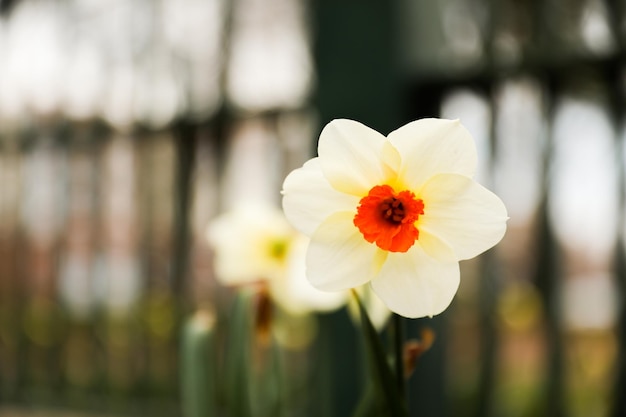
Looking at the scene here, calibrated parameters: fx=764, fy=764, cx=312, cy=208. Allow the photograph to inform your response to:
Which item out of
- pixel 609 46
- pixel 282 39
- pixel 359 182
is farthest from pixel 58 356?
pixel 359 182

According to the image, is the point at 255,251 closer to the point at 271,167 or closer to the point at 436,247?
the point at 436,247

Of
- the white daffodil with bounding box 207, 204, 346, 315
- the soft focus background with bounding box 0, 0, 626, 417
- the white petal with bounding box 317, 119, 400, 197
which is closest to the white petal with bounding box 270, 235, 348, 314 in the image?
the white daffodil with bounding box 207, 204, 346, 315

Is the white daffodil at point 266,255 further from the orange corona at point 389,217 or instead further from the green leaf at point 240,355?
the orange corona at point 389,217

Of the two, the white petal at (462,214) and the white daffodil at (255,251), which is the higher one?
the white petal at (462,214)

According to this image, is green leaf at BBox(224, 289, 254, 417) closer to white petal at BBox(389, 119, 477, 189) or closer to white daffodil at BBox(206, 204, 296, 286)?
white daffodil at BBox(206, 204, 296, 286)

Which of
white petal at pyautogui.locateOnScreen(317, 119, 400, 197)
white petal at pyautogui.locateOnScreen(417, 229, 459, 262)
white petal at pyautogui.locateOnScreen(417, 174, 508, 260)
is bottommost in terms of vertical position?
white petal at pyautogui.locateOnScreen(417, 229, 459, 262)

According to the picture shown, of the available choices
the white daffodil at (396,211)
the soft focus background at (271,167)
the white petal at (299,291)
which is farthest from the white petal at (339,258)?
the soft focus background at (271,167)

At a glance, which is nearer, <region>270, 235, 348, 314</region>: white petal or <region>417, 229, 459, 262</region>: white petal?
<region>417, 229, 459, 262</region>: white petal

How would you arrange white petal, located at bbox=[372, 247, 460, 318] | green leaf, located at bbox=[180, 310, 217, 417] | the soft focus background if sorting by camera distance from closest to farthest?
1. white petal, located at bbox=[372, 247, 460, 318]
2. green leaf, located at bbox=[180, 310, 217, 417]
3. the soft focus background
